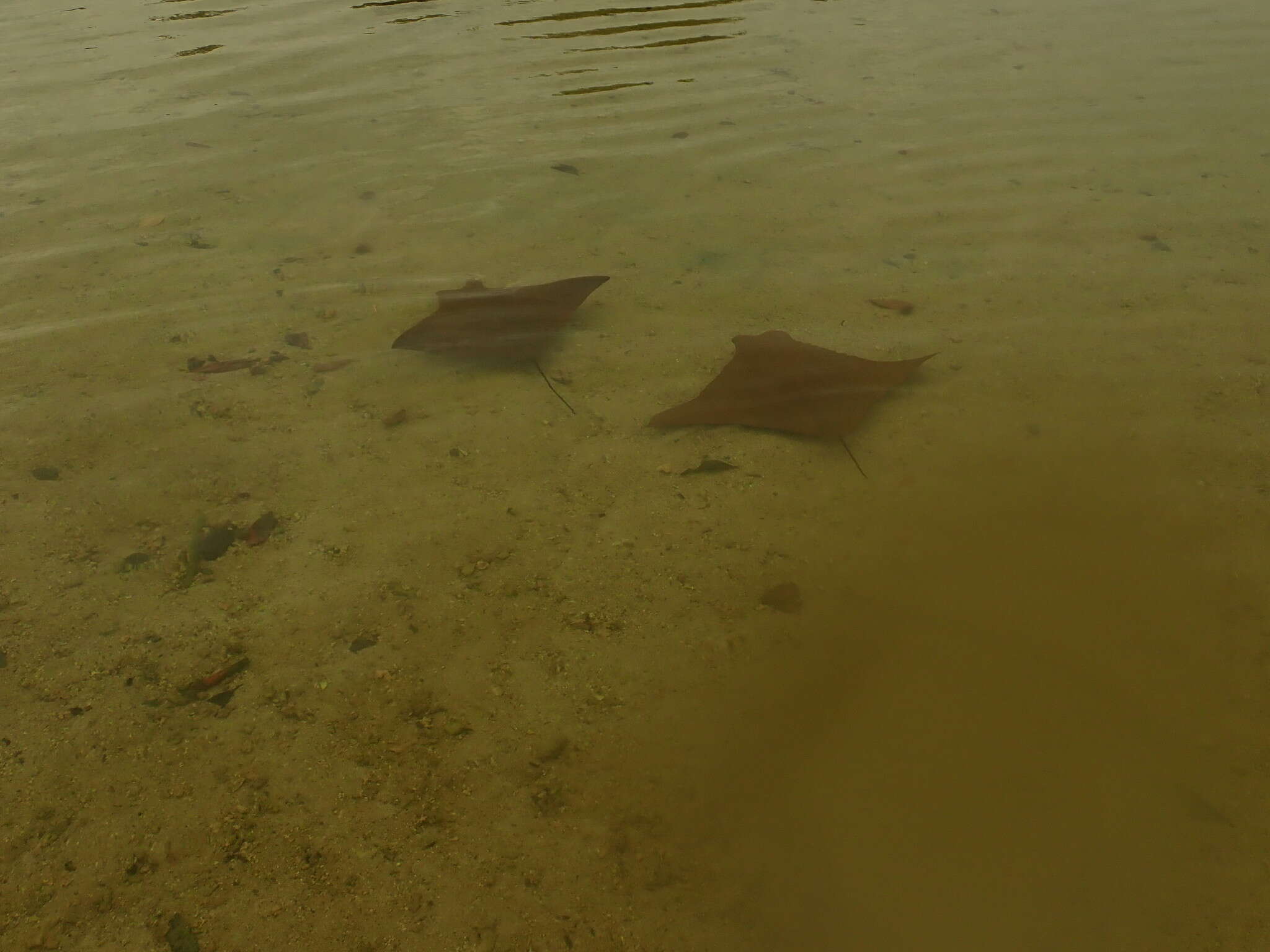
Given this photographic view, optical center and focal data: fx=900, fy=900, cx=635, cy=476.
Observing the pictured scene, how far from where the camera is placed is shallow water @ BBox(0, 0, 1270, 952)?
203 cm

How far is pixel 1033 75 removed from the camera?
5.87m

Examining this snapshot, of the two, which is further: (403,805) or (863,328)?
(863,328)

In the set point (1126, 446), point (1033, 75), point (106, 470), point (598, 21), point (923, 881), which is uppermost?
point (598, 21)

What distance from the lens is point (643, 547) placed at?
2.82m

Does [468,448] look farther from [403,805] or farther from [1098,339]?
[1098,339]

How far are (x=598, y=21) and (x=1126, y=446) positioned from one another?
19.3 ft

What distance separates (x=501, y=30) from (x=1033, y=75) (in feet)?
12.9

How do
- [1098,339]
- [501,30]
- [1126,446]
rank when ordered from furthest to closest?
[501,30]
[1098,339]
[1126,446]

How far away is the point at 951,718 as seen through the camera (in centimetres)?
232

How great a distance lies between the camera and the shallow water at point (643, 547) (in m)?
2.03

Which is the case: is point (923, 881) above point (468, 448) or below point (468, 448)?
below

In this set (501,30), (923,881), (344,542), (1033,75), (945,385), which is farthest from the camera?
(501,30)

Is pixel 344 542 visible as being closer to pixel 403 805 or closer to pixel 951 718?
pixel 403 805

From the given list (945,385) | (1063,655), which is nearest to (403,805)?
(1063,655)
